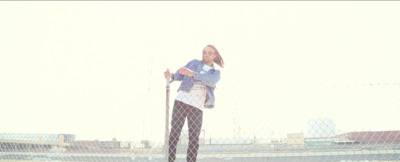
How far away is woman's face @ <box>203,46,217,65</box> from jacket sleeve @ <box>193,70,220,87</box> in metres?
0.21

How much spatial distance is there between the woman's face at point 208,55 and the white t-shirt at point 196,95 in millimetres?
178

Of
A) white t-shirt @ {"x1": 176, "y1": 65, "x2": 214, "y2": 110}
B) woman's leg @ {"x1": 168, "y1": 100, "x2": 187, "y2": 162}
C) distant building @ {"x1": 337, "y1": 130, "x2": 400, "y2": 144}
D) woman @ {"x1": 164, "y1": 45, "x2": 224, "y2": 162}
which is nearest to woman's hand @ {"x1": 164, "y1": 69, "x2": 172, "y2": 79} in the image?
woman @ {"x1": 164, "y1": 45, "x2": 224, "y2": 162}

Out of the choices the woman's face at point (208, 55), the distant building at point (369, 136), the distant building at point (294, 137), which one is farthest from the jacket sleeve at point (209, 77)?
the distant building at point (369, 136)

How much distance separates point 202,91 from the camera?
8.51 ft

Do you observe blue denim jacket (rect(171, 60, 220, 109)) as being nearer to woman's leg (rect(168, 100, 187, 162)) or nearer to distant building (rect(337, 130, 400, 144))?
woman's leg (rect(168, 100, 187, 162))

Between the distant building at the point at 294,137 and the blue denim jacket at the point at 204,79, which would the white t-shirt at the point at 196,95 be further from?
the distant building at the point at 294,137

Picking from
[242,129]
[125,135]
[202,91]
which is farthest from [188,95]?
[125,135]

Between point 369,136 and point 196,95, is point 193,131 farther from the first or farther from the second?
point 369,136

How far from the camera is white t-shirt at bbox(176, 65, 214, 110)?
2510mm

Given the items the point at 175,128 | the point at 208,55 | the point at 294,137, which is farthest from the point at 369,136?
the point at 175,128

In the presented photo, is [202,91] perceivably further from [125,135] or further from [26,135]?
[26,135]

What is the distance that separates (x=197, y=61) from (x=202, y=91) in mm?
354

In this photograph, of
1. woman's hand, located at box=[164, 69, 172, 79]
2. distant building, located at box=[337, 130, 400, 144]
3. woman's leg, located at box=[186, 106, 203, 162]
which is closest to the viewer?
woman's leg, located at box=[186, 106, 203, 162]

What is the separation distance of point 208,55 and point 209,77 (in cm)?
35
